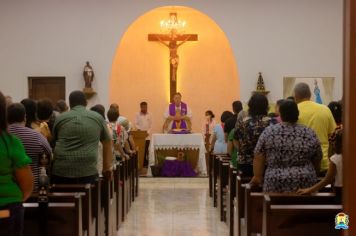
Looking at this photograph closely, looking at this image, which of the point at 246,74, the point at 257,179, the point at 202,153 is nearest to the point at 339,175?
the point at 257,179

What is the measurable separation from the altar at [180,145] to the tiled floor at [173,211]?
69 centimetres

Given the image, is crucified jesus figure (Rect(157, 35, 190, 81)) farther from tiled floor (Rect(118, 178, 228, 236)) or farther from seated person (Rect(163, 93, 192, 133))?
tiled floor (Rect(118, 178, 228, 236))

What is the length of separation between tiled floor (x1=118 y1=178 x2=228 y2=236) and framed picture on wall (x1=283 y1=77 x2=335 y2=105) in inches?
121

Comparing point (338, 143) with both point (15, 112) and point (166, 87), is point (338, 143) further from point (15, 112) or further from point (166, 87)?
point (166, 87)

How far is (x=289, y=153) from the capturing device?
4961 millimetres

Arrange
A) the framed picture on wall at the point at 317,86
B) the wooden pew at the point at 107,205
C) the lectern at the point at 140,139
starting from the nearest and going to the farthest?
1. the wooden pew at the point at 107,205
2. the lectern at the point at 140,139
3. the framed picture on wall at the point at 317,86

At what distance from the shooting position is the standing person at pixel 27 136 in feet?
15.1

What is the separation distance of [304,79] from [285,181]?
9136 millimetres

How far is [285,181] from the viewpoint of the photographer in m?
4.97

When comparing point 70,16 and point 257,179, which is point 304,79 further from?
point 257,179

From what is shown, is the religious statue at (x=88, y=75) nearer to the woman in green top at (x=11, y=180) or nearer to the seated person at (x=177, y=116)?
the seated person at (x=177, y=116)

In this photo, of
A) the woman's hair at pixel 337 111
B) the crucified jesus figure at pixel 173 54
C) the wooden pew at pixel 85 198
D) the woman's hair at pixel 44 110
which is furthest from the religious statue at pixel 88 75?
the wooden pew at pixel 85 198

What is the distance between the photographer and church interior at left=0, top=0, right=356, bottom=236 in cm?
613
